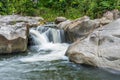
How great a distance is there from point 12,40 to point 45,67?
2943 mm

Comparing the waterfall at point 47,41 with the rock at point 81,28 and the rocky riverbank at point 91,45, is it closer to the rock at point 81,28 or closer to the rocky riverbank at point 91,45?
the rock at point 81,28

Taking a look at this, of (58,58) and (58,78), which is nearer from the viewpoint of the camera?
(58,78)

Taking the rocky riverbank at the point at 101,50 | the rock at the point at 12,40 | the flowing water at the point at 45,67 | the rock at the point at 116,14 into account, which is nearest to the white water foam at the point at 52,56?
the flowing water at the point at 45,67

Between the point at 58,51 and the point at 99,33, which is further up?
the point at 99,33

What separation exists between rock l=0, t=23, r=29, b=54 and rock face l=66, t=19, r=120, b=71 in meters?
2.68

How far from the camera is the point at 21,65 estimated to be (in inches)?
452

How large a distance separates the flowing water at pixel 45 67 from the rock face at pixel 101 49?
0.89ft

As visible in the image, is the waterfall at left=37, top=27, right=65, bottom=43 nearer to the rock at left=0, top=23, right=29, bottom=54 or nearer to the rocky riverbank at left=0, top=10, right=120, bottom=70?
the rocky riverbank at left=0, top=10, right=120, bottom=70

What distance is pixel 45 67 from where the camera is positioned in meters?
11.1

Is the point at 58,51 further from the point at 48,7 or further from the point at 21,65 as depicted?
the point at 48,7

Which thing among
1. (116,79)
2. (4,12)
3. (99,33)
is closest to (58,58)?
(99,33)

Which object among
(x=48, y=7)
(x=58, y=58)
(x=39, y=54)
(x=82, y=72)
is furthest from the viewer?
(x=48, y=7)

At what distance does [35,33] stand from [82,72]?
20.9ft

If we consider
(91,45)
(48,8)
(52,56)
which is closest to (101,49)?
(91,45)
